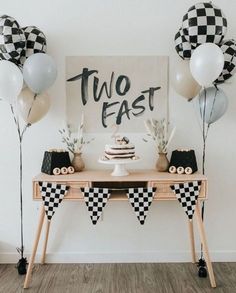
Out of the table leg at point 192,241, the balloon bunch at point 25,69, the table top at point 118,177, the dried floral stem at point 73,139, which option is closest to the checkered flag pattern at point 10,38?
the balloon bunch at point 25,69

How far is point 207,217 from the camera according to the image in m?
3.20

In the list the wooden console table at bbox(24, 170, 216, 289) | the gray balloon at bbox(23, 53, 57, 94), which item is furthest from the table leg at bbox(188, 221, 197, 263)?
the gray balloon at bbox(23, 53, 57, 94)

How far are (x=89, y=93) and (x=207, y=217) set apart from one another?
1.38m

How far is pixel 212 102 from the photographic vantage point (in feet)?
9.04

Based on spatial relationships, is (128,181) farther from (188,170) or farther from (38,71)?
(38,71)

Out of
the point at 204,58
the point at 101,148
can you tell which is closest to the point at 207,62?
the point at 204,58

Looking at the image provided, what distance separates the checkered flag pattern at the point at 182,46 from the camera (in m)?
2.73

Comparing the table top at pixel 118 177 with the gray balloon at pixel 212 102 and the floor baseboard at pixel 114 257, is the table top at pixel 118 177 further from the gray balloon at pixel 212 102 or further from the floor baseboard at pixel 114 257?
the floor baseboard at pixel 114 257

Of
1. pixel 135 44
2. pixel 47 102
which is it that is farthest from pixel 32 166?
pixel 135 44

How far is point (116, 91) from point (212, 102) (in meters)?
0.77

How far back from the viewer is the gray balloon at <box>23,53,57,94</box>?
2645 millimetres

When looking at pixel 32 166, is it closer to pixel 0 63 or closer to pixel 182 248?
pixel 0 63

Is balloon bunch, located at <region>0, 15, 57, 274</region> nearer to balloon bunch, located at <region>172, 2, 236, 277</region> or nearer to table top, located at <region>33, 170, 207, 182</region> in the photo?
table top, located at <region>33, 170, 207, 182</region>

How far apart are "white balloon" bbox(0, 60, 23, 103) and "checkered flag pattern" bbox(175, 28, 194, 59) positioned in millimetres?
1125
